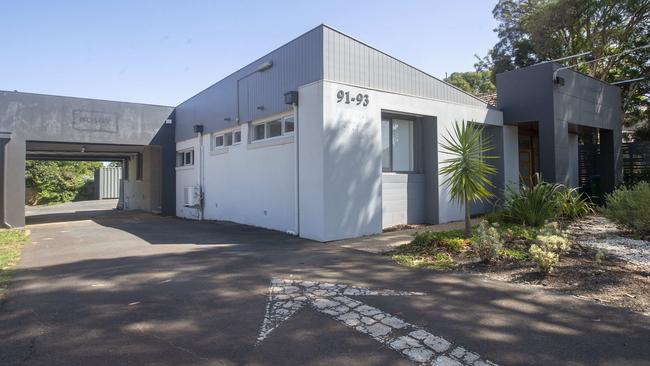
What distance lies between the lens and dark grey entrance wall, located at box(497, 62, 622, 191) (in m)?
11.6

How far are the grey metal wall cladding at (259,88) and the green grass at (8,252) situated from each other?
254 inches

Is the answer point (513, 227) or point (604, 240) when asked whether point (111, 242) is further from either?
point (604, 240)

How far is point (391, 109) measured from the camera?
10.2 meters

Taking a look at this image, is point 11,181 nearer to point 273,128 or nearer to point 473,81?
point 273,128

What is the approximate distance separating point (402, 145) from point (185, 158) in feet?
34.0

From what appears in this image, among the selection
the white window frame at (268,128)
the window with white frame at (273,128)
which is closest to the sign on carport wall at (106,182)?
the white window frame at (268,128)

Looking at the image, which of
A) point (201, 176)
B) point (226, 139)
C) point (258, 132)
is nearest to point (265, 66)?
point (258, 132)

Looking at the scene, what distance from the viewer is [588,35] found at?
18.1 meters

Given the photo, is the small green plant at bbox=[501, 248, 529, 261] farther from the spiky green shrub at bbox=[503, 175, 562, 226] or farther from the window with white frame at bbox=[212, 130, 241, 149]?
the window with white frame at bbox=[212, 130, 241, 149]

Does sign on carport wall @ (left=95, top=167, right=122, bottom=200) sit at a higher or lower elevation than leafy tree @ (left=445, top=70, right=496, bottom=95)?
lower

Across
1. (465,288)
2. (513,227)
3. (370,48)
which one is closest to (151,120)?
(370,48)

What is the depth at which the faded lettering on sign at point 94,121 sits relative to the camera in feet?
48.3

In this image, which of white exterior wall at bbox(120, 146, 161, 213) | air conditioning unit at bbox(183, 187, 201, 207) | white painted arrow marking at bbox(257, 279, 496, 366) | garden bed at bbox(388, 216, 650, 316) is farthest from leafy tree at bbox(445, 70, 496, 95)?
white painted arrow marking at bbox(257, 279, 496, 366)

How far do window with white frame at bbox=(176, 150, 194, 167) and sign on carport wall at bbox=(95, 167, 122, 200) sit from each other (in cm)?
1896
